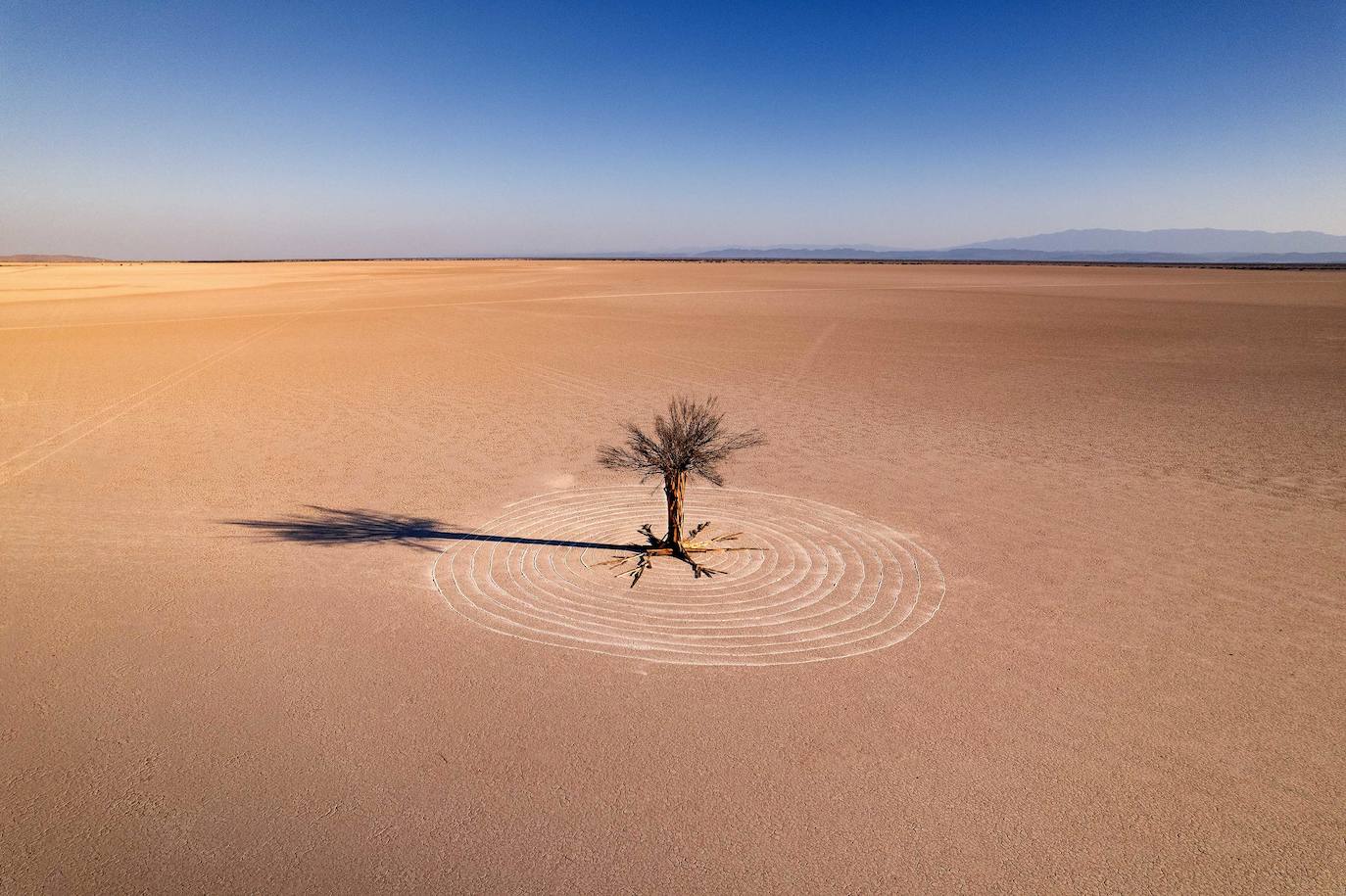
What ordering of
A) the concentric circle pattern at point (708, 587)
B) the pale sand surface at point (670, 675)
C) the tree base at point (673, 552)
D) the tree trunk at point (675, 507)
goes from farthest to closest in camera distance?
the tree trunk at point (675, 507), the tree base at point (673, 552), the concentric circle pattern at point (708, 587), the pale sand surface at point (670, 675)

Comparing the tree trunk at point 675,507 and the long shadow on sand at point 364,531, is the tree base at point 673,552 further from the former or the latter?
the long shadow on sand at point 364,531

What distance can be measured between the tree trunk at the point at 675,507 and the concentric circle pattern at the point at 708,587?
0.64ft

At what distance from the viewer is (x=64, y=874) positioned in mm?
4102

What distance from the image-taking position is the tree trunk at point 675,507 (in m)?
8.00

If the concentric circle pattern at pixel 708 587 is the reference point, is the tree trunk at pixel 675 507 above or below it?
above

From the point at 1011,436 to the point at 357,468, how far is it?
1107 cm

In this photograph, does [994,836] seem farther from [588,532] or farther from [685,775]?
[588,532]

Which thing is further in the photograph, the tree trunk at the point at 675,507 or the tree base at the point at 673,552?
the tree trunk at the point at 675,507

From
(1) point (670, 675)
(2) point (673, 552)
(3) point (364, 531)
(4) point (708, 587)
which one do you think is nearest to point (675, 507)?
(2) point (673, 552)

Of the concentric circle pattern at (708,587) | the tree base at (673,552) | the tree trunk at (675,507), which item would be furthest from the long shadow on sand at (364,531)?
the tree trunk at (675,507)

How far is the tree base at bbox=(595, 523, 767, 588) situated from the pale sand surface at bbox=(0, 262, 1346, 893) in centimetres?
38

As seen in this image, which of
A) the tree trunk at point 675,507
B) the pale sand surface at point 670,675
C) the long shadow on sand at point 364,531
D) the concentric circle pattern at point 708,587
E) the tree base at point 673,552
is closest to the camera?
the pale sand surface at point 670,675

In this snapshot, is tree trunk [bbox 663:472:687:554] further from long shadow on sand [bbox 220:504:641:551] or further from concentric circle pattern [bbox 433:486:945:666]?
long shadow on sand [bbox 220:504:641:551]

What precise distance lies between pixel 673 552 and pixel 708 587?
78 centimetres
